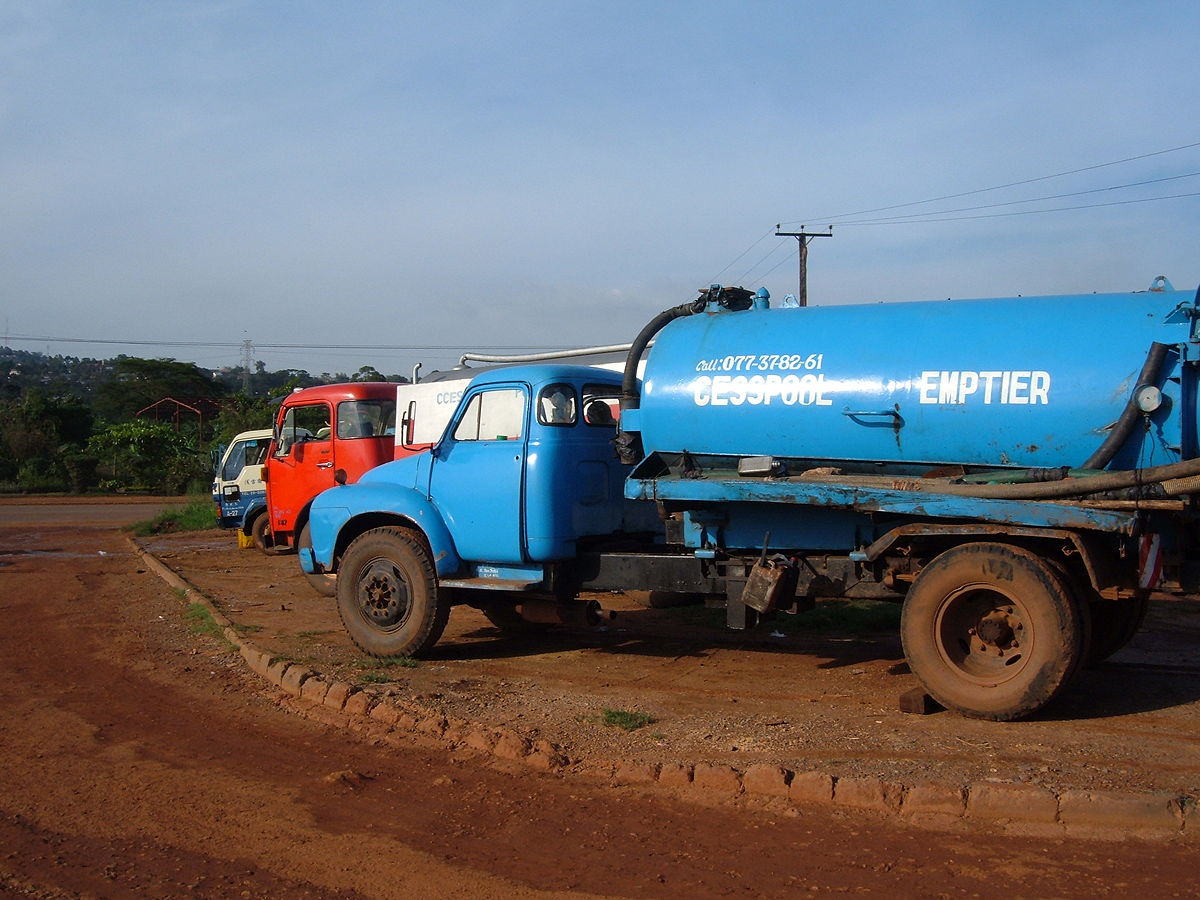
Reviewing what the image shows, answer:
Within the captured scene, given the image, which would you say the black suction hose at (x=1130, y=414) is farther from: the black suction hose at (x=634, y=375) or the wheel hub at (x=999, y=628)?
the black suction hose at (x=634, y=375)

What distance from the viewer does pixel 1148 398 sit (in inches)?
241

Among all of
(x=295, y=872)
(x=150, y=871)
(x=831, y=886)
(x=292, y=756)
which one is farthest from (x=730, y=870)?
(x=292, y=756)

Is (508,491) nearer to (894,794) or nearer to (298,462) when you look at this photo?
(894,794)

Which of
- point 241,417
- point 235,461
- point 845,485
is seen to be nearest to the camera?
point 845,485

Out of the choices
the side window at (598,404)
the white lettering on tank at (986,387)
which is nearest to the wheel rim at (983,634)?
the white lettering on tank at (986,387)

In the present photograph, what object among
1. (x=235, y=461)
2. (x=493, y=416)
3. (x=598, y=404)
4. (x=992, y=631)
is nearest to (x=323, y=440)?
(x=235, y=461)

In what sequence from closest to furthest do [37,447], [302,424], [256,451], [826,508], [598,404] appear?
→ [826,508]
[598,404]
[302,424]
[256,451]
[37,447]

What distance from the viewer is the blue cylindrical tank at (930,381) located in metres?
6.28

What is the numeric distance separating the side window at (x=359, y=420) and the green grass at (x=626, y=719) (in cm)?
846

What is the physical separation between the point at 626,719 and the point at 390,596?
2942 millimetres

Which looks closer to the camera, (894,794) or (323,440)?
(894,794)

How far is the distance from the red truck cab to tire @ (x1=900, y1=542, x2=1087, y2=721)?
9.00 meters

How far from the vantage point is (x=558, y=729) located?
6.59 meters

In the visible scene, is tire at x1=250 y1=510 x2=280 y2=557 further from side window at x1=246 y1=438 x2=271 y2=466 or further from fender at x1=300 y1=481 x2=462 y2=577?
fender at x1=300 y1=481 x2=462 y2=577
